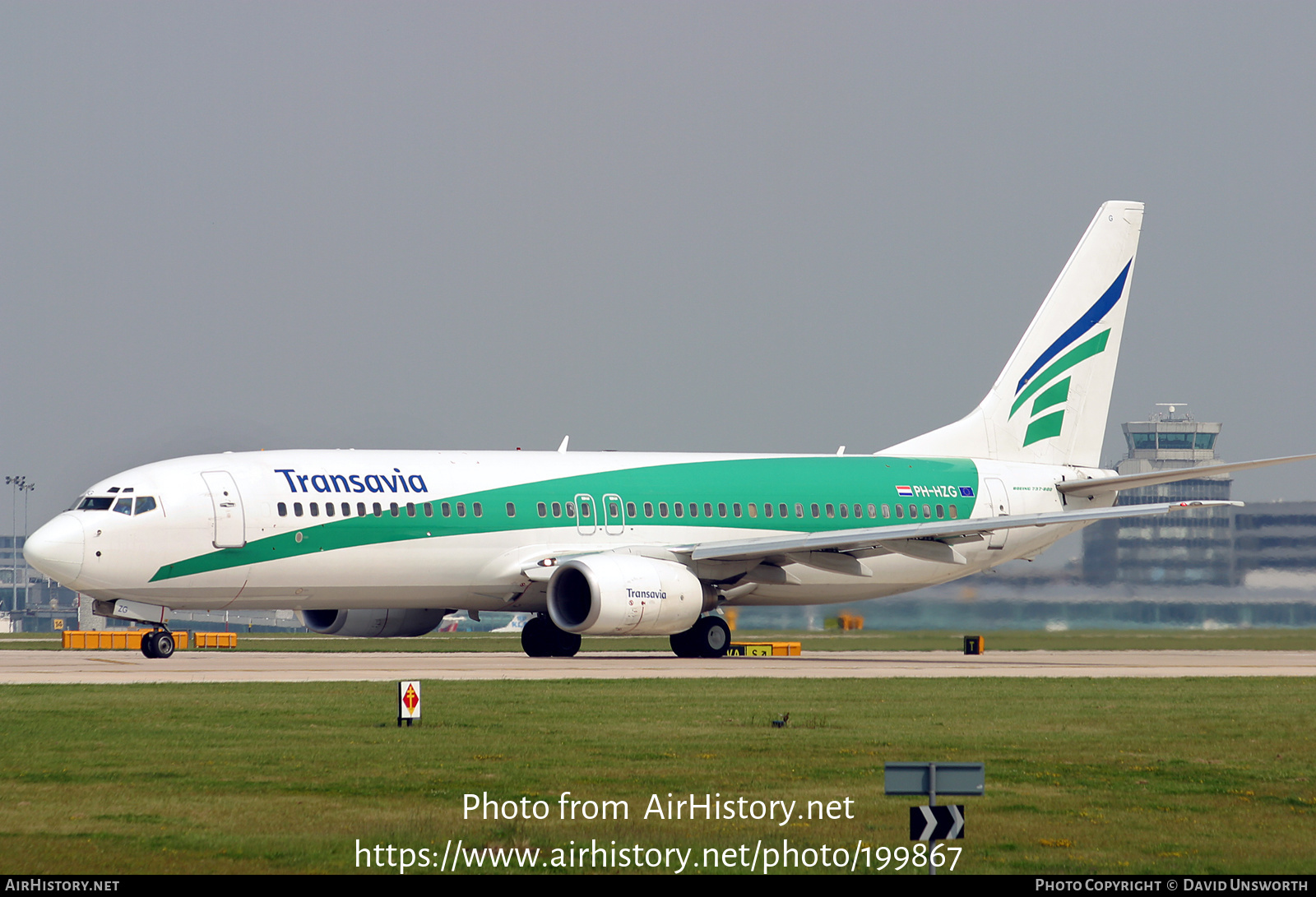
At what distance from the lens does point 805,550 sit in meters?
38.9

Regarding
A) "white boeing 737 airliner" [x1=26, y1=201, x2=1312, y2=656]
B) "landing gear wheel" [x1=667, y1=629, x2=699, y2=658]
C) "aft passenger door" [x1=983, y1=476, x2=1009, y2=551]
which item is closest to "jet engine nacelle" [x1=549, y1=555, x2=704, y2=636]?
"white boeing 737 airliner" [x1=26, y1=201, x2=1312, y2=656]

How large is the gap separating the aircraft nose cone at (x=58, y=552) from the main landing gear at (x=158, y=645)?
9.74 feet

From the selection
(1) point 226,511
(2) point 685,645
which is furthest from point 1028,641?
(1) point 226,511

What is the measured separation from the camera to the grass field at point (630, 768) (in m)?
13.1

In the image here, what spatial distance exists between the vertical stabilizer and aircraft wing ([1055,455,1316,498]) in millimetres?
1514

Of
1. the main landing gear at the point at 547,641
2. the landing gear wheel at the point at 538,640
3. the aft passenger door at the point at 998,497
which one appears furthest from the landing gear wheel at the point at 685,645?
the aft passenger door at the point at 998,497

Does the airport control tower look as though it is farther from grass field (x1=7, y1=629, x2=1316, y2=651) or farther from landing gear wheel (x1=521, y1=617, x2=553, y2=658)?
landing gear wheel (x1=521, y1=617, x2=553, y2=658)

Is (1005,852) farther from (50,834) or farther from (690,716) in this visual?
(690,716)

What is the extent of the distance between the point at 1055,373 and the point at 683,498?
12.2 meters

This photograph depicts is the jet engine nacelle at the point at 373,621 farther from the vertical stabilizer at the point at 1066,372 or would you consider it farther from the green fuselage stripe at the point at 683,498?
the vertical stabilizer at the point at 1066,372

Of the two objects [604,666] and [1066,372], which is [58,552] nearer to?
[604,666]

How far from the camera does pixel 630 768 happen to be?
1739 centimetres

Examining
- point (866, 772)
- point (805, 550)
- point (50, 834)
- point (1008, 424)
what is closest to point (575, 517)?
point (805, 550)

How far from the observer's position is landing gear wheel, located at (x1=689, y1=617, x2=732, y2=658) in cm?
3981
